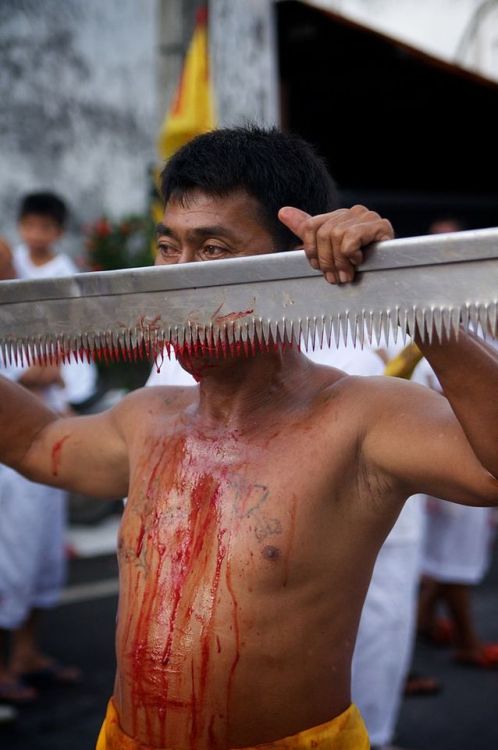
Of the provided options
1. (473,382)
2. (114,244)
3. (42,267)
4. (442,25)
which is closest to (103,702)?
(42,267)

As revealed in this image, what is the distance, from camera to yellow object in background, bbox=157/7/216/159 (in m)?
5.66

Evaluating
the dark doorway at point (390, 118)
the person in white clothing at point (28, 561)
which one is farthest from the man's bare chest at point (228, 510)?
the dark doorway at point (390, 118)

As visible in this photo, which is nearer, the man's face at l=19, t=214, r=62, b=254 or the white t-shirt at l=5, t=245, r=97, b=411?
the white t-shirt at l=5, t=245, r=97, b=411

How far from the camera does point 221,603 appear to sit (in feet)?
6.33

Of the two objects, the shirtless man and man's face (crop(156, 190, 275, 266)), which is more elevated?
man's face (crop(156, 190, 275, 266))

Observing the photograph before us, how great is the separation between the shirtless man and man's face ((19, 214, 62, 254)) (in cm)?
398

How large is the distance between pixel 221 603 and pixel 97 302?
2.02 ft

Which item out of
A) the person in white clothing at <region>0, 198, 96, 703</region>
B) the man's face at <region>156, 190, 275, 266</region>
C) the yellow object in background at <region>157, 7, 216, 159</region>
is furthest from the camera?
the yellow object in background at <region>157, 7, 216, 159</region>

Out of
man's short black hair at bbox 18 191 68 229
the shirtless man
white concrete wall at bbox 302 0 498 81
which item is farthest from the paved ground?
white concrete wall at bbox 302 0 498 81

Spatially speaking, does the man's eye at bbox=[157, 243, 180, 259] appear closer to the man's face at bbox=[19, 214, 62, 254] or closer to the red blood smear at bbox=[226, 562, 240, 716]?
the red blood smear at bbox=[226, 562, 240, 716]

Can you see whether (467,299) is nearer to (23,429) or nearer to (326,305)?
(326,305)

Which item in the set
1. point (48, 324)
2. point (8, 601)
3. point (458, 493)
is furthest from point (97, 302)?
point (8, 601)

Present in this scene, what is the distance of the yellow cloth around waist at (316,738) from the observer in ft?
6.30

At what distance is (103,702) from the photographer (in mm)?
4777
